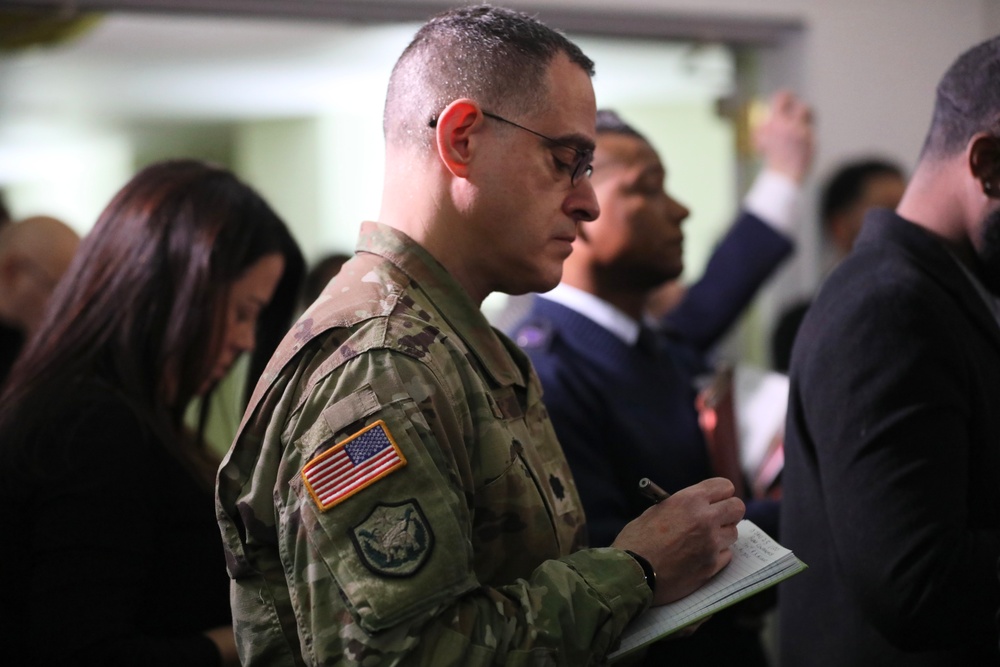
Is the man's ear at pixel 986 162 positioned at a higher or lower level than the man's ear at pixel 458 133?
lower

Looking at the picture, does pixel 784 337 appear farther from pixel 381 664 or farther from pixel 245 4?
pixel 381 664

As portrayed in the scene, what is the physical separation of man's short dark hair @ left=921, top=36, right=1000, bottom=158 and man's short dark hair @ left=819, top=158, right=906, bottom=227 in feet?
5.91

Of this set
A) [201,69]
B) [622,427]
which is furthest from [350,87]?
[622,427]

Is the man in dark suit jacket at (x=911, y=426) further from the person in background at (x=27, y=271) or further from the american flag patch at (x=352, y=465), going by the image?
the person in background at (x=27, y=271)

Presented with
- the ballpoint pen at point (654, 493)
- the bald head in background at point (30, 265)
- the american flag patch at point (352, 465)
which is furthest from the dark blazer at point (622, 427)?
the bald head in background at point (30, 265)

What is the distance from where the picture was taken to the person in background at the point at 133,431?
1.15 meters

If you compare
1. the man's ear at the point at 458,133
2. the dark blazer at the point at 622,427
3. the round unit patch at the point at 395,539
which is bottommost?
the dark blazer at the point at 622,427

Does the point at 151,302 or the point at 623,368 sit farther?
the point at 623,368

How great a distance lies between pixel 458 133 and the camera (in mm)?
989

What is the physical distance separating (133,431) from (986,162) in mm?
1073

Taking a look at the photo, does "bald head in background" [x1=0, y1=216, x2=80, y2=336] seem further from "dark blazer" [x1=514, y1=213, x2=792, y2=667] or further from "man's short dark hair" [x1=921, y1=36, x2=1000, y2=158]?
"man's short dark hair" [x1=921, y1=36, x2=1000, y2=158]

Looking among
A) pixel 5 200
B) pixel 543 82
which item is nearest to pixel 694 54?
pixel 5 200

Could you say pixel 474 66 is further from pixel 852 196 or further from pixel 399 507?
pixel 852 196

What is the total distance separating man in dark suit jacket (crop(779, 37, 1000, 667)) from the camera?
1080mm
